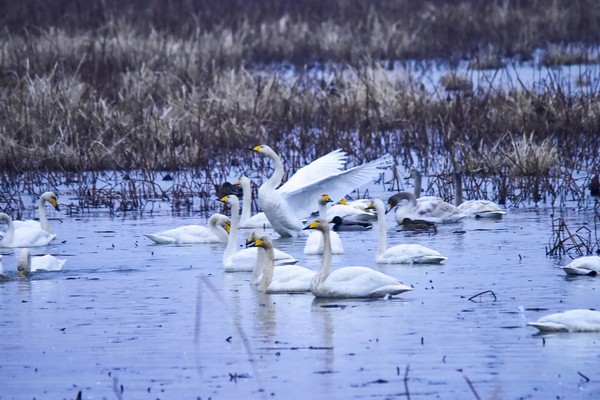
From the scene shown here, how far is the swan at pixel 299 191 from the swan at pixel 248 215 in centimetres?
23

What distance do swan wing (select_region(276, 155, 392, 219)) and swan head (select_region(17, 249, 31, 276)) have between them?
2.97 m

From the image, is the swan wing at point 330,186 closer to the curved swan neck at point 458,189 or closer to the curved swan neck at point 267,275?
the curved swan neck at point 458,189

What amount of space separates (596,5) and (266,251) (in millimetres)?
21571

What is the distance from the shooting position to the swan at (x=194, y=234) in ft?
37.5

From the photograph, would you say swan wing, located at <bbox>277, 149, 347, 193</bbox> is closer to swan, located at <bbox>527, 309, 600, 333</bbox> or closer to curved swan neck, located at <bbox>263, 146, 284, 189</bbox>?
curved swan neck, located at <bbox>263, 146, 284, 189</bbox>

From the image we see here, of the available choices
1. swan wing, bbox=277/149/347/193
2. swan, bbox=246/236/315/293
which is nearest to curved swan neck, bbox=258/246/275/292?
swan, bbox=246/236/315/293

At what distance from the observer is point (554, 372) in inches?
255

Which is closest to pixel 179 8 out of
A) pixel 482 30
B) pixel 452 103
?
pixel 482 30

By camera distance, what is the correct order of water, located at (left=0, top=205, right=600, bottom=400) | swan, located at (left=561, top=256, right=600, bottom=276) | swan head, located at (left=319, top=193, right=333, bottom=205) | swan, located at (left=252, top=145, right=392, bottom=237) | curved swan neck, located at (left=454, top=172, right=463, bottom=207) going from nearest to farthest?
water, located at (left=0, top=205, right=600, bottom=400) → swan, located at (left=561, top=256, right=600, bottom=276) → swan head, located at (left=319, top=193, right=333, bottom=205) → swan, located at (left=252, top=145, right=392, bottom=237) → curved swan neck, located at (left=454, top=172, right=463, bottom=207)

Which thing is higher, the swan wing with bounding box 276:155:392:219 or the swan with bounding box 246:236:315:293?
the swan wing with bounding box 276:155:392:219

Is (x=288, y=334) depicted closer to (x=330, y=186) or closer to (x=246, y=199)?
(x=330, y=186)

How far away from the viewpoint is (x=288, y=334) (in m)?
7.52

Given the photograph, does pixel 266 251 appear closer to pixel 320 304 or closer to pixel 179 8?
pixel 320 304

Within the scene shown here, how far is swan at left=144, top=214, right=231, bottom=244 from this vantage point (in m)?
11.4
